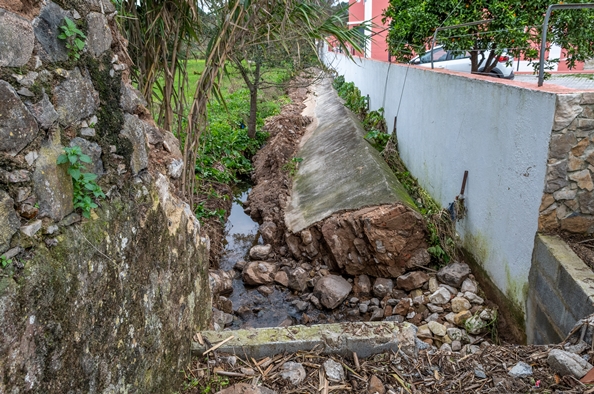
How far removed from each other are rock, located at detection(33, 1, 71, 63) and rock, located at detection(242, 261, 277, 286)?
4.25m

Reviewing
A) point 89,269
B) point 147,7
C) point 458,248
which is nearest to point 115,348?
point 89,269

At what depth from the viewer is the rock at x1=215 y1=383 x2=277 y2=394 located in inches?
103

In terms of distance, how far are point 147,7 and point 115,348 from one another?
8.27 feet

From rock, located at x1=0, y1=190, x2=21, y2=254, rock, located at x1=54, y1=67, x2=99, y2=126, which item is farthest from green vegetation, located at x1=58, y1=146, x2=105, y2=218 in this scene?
rock, located at x1=0, y1=190, x2=21, y2=254

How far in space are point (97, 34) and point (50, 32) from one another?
0.31 metres

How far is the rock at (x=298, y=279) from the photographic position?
5.68 metres

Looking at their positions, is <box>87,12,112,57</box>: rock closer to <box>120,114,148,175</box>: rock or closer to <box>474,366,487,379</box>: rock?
<box>120,114,148,175</box>: rock

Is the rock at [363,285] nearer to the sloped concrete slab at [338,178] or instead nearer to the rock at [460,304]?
the sloped concrete slab at [338,178]

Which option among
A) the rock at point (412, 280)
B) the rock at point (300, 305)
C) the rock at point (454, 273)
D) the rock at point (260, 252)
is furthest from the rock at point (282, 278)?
the rock at point (454, 273)

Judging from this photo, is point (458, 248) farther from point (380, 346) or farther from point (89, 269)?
point (89, 269)

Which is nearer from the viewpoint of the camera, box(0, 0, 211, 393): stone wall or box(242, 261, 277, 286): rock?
box(0, 0, 211, 393): stone wall

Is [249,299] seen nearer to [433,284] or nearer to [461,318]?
[433,284]

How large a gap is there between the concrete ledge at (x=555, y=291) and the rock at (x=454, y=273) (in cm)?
112

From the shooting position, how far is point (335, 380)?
9.39ft
